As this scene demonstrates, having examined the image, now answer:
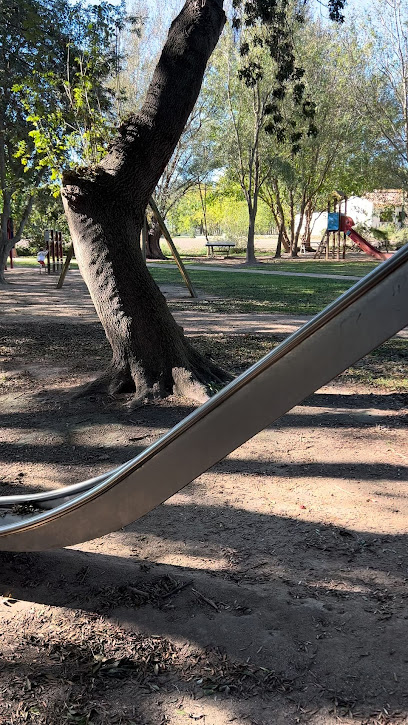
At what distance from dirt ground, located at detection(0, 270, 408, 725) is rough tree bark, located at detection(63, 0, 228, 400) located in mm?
775

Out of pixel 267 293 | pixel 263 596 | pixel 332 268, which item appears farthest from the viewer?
pixel 332 268

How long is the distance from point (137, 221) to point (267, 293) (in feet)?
29.0

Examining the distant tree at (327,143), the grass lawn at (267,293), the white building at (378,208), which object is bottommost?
the grass lawn at (267,293)

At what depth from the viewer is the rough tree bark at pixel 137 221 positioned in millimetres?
4887

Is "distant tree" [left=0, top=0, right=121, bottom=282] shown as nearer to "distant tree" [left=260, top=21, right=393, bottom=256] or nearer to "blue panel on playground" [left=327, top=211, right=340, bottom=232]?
"distant tree" [left=260, top=21, right=393, bottom=256]

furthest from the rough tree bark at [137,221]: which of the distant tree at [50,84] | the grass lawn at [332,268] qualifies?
the grass lawn at [332,268]

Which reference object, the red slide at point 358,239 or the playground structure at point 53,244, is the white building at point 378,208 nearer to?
the red slide at point 358,239

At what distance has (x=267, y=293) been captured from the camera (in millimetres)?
13742

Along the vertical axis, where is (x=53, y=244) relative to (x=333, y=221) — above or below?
below

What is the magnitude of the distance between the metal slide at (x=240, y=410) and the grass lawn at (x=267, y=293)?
845 centimetres

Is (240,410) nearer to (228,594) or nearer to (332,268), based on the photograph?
(228,594)

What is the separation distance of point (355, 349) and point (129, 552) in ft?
5.08

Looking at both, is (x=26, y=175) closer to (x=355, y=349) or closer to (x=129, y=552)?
(x=129, y=552)

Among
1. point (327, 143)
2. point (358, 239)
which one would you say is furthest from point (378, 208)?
point (358, 239)
